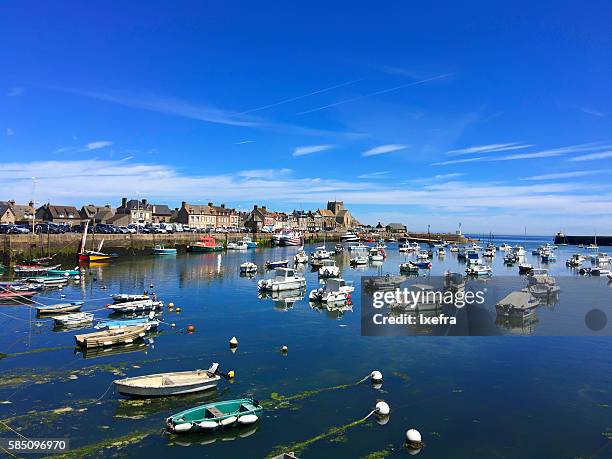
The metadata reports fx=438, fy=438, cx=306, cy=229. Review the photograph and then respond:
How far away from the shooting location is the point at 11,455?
48.0ft

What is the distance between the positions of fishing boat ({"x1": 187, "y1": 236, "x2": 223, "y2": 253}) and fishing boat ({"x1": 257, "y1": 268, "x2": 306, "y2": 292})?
55.6 meters

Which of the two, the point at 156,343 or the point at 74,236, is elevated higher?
the point at 74,236

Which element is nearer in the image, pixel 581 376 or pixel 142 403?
pixel 142 403

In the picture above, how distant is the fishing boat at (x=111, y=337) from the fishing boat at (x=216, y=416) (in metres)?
12.1

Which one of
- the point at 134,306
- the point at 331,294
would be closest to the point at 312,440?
the point at 134,306

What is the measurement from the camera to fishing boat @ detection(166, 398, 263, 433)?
16000 mm

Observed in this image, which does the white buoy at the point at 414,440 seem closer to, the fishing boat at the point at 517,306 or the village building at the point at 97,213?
the fishing boat at the point at 517,306

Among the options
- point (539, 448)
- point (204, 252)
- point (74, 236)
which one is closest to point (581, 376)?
point (539, 448)

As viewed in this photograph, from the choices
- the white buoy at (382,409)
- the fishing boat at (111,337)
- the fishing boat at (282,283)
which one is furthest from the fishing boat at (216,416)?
the fishing boat at (282,283)

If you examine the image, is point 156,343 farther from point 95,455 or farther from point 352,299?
point 352,299

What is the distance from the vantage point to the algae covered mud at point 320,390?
51.7ft

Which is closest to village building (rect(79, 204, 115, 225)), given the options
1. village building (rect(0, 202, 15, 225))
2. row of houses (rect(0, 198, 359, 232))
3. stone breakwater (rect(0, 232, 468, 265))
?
row of houses (rect(0, 198, 359, 232))

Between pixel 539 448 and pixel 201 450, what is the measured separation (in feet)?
39.4

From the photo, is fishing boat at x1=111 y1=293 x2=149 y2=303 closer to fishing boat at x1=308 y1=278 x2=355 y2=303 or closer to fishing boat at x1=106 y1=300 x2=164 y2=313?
fishing boat at x1=106 y1=300 x2=164 y2=313
